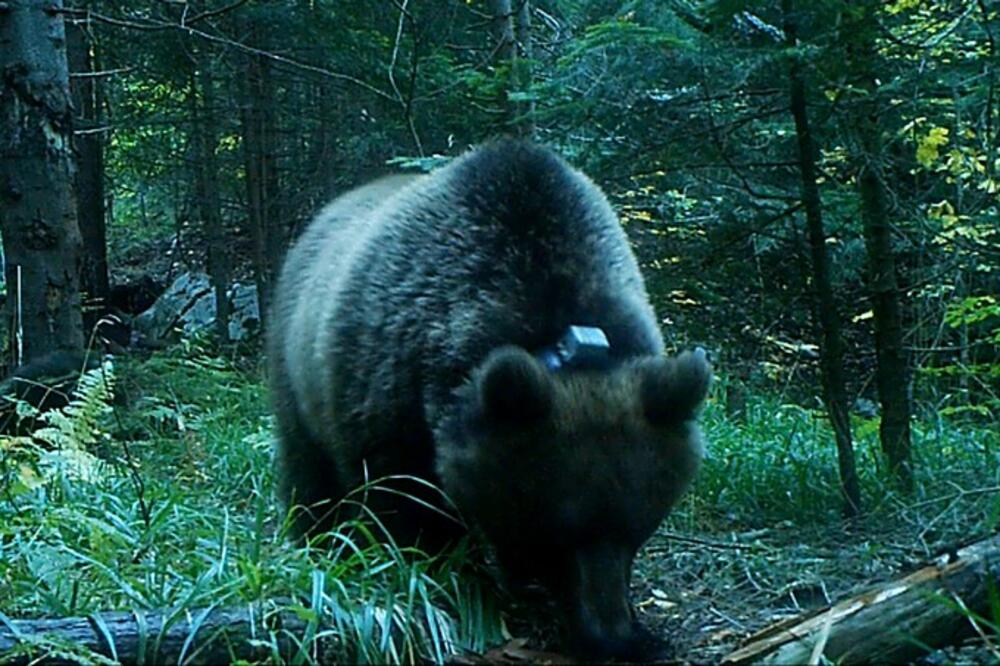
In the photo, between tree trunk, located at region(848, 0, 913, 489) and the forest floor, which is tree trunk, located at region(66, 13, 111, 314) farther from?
tree trunk, located at region(848, 0, 913, 489)

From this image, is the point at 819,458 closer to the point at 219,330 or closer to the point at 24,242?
the point at 24,242

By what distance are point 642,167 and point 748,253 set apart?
0.90m

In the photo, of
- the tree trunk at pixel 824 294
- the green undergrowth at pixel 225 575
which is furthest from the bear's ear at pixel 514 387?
the tree trunk at pixel 824 294

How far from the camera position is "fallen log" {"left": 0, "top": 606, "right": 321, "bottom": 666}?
11.6 feet

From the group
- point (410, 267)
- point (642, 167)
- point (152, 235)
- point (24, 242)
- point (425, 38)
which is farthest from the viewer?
point (152, 235)

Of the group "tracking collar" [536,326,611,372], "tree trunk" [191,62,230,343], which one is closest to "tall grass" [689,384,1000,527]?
"tracking collar" [536,326,611,372]

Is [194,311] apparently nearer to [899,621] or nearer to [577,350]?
[577,350]

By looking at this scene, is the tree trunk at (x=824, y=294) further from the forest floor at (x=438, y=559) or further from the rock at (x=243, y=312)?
the rock at (x=243, y=312)

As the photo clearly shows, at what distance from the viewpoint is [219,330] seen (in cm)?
1745

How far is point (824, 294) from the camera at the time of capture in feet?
21.7

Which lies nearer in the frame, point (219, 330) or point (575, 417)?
point (575, 417)

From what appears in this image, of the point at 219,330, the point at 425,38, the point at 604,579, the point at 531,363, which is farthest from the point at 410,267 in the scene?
the point at 219,330

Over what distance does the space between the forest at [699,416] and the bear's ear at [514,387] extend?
14.1 inches

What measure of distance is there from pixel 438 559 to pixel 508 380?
1.23m
